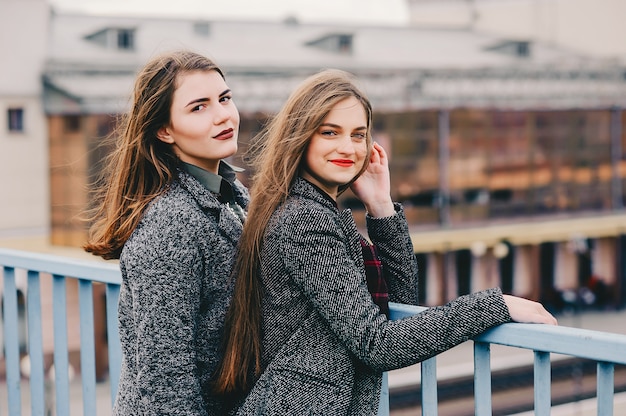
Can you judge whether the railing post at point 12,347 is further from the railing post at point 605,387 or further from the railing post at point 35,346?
the railing post at point 605,387

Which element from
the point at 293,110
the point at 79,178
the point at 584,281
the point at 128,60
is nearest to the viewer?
the point at 293,110

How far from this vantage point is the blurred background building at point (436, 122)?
24.5 metres

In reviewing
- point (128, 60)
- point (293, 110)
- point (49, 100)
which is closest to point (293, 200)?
point (293, 110)

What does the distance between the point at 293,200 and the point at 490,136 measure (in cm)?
2916

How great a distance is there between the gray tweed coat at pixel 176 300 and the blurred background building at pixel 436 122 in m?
22.4

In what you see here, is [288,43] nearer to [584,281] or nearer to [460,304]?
[584,281]

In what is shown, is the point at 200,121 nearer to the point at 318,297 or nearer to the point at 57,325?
the point at 318,297

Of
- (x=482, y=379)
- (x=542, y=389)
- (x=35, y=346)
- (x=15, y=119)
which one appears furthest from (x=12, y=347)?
(x=15, y=119)

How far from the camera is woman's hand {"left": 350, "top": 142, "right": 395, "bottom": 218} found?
2.44m

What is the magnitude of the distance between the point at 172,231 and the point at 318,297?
380 millimetres

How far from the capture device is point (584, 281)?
1283 inches

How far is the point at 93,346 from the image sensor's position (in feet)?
9.61

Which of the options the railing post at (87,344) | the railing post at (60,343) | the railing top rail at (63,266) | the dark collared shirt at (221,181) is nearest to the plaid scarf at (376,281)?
the dark collared shirt at (221,181)

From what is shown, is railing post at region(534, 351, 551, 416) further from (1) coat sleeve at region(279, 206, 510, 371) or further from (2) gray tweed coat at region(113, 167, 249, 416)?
(2) gray tweed coat at region(113, 167, 249, 416)
